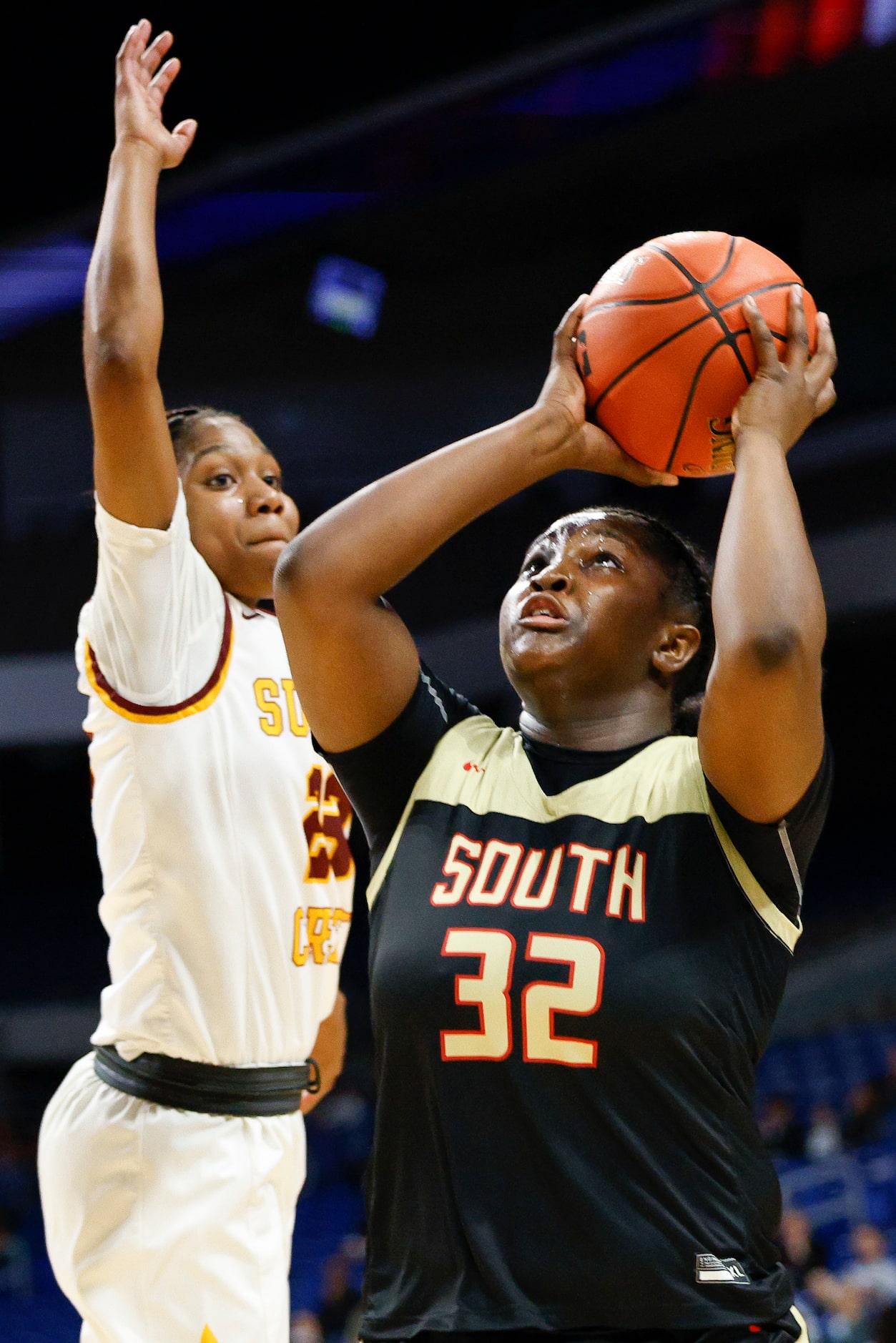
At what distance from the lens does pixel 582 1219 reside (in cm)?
194

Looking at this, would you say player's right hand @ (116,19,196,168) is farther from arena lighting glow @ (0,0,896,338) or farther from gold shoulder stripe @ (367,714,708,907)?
arena lighting glow @ (0,0,896,338)

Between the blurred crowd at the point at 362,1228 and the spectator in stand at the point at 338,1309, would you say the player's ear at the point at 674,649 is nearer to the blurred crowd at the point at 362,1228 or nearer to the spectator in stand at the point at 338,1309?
the blurred crowd at the point at 362,1228

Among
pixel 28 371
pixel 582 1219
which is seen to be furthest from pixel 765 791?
pixel 28 371

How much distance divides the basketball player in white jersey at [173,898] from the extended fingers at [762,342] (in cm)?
119

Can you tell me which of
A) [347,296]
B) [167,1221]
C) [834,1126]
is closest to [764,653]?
[167,1221]

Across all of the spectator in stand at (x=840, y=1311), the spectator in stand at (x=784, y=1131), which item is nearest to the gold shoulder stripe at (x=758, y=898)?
the spectator in stand at (x=840, y=1311)

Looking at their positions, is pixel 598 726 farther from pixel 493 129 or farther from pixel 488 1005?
pixel 493 129

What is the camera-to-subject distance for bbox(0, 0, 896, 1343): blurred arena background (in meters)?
13.1

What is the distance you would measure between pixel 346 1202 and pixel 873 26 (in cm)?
1085

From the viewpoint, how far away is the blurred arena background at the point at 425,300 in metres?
13.1

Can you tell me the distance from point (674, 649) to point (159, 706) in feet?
4.05

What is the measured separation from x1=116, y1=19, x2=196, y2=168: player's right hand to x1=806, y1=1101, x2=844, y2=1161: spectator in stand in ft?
28.1

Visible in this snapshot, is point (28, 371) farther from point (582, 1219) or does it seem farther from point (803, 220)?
point (582, 1219)

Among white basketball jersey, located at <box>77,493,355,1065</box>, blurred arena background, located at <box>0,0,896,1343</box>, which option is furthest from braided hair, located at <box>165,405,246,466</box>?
blurred arena background, located at <box>0,0,896,1343</box>
